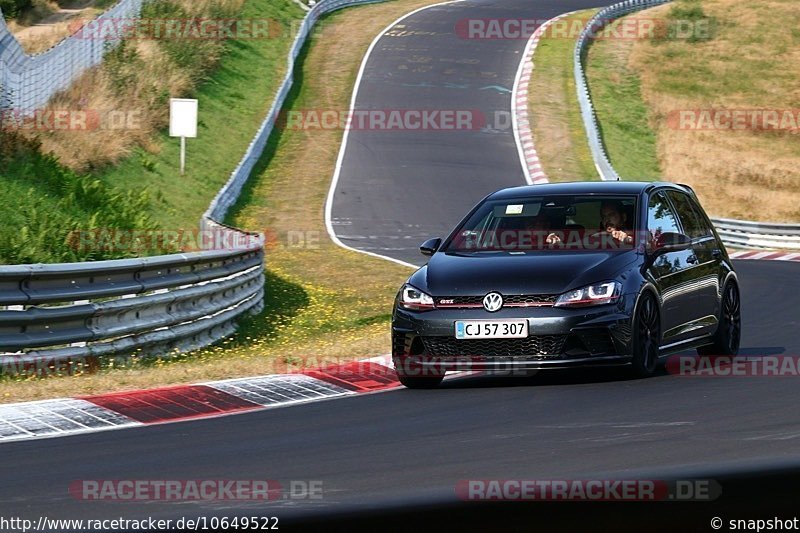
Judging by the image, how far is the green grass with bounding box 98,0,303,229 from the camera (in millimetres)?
29438

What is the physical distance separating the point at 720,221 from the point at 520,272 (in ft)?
81.8

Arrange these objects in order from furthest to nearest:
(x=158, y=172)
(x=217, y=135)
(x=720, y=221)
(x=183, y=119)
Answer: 1. (x=217, y=135)
2. (x=720, y=221)
3. (x=158, y=172)
4. (x=183, y=119)

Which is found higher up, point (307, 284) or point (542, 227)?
point (542, 227)

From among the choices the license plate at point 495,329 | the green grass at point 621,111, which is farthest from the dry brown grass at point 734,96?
the license plate at point 495,329

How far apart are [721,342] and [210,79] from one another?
33.0 metres

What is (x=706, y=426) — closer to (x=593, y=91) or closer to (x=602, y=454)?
(x=602, y=454)

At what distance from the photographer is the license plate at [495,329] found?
966cm

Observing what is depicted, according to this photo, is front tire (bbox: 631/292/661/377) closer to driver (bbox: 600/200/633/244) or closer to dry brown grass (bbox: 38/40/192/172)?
driver (bbox: 600/200/633/244)

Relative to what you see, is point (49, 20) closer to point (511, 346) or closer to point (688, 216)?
point (688, 216)

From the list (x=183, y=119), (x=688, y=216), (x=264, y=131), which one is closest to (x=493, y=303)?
(x=688, y=216)

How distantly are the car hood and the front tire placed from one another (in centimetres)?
34

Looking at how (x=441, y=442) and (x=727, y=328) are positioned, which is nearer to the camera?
(x=441, y=442)

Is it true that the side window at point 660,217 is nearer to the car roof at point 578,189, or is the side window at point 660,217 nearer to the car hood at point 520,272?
the car roof at point 578,189

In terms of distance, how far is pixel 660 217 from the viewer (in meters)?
11.3
